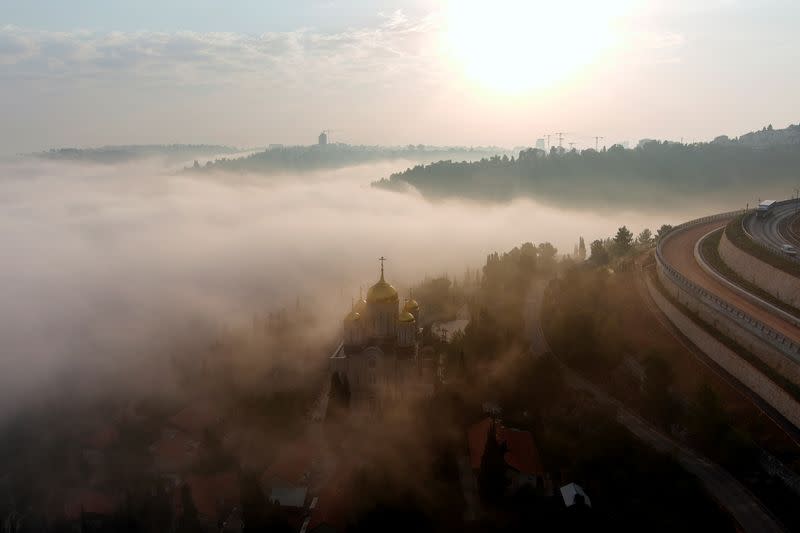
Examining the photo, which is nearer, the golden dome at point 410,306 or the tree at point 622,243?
the golden dome at point 410,306

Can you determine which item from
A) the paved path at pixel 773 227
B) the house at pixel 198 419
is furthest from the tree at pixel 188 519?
the paved path at pixel 773 227

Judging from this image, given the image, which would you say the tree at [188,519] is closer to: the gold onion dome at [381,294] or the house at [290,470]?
the house at [290,470]

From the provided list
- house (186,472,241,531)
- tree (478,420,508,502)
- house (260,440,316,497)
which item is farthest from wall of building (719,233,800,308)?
house (186,472,241,531)

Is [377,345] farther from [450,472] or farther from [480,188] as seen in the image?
[480,188]

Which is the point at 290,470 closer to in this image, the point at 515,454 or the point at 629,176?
the point at 515,454

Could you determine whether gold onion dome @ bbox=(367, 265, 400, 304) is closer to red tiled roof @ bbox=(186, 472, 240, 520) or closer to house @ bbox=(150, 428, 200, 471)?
red tiled roof @ bbox=(186, 472, 240, 520)

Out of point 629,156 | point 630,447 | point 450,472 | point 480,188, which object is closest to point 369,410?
point 450,472

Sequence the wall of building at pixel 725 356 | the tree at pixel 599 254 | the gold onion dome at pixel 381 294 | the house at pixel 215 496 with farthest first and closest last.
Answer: the tree at pixel 599 254 < the gold onion dome at pixel 381 294 < the house at pixel 215 496 < the wall of building at pixel 725 356

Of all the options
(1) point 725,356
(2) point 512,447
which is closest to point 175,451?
(2) point 512,447
